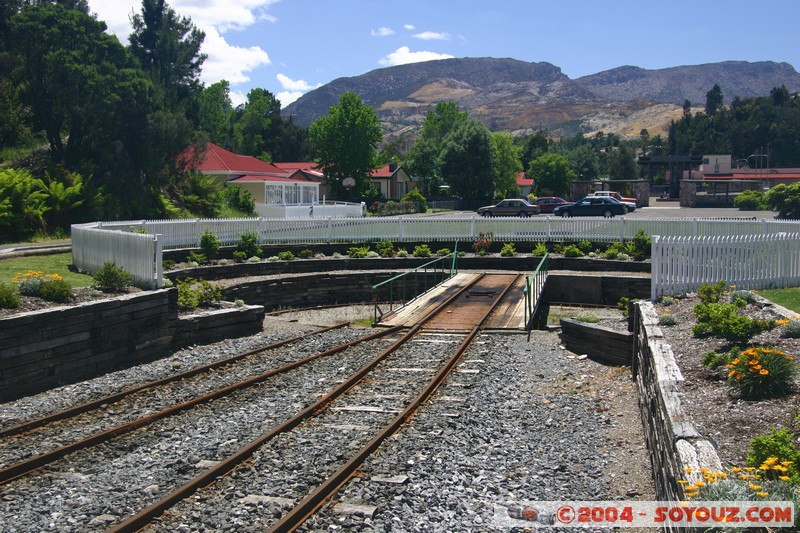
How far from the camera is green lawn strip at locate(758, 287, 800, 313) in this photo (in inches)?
523

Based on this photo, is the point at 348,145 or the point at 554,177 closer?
the point at 348,145

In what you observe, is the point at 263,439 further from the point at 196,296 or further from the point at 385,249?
the point at 385,249

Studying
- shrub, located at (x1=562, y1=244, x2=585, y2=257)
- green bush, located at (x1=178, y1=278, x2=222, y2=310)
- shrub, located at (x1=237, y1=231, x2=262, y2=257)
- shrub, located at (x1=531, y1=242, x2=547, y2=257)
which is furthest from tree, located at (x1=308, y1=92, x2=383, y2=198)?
green bush, located at (x1=178, y1=278, x2=222, y2=310)

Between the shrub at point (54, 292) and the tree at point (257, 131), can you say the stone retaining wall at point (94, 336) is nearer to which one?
the shrub at point (54, 292)

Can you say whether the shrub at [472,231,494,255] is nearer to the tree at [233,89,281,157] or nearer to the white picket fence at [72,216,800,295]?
the white picket fence at [72,216,800,295]

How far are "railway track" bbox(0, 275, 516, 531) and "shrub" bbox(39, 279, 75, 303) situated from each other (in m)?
4.13

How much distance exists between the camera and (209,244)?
916 inches

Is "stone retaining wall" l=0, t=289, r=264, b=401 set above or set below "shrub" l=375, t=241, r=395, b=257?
below

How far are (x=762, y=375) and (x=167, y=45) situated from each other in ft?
191

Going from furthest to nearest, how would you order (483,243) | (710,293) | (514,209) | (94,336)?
(514,209) → (483,243) → (710,293) → (94,336)

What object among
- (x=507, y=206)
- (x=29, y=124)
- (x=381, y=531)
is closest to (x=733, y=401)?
(x=381, y=531)

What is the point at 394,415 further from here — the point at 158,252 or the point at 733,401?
the point at 158,252

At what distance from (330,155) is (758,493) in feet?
223

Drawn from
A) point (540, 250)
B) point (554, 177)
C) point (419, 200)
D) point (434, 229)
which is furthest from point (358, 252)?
point (554, 177)
